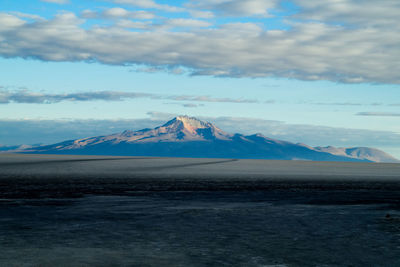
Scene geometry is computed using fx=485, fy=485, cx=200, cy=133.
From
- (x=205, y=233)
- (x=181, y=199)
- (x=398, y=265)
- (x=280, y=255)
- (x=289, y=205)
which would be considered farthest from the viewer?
(x=181, y=199)

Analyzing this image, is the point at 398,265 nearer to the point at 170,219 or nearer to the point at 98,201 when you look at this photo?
the point at 170,219

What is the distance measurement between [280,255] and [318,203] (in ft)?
65.4

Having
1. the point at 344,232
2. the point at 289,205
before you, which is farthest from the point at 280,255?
the point at 289,205

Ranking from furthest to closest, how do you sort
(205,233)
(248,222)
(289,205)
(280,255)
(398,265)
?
1. (289,205)
2. (248,222)
3. (205,233)
4. (280,255)
5. (398,265)

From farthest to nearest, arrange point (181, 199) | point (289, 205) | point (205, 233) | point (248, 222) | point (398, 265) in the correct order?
point (181, 199)
point (289, 205)
point (248, 222)
point (205, 233)
point (398, 265)

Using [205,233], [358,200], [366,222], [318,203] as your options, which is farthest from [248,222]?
[358,200]

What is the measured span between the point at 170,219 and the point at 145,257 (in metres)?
9.37

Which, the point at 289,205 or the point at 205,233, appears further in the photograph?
the point at 289,205

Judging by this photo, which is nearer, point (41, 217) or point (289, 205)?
point (41, 217)

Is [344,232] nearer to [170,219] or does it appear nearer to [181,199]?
[170,219]

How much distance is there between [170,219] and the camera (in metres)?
26.0

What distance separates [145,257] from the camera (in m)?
16.7

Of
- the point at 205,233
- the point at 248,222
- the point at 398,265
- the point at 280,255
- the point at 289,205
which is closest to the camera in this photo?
the point at 398,265

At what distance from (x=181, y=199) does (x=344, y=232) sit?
679 inches
